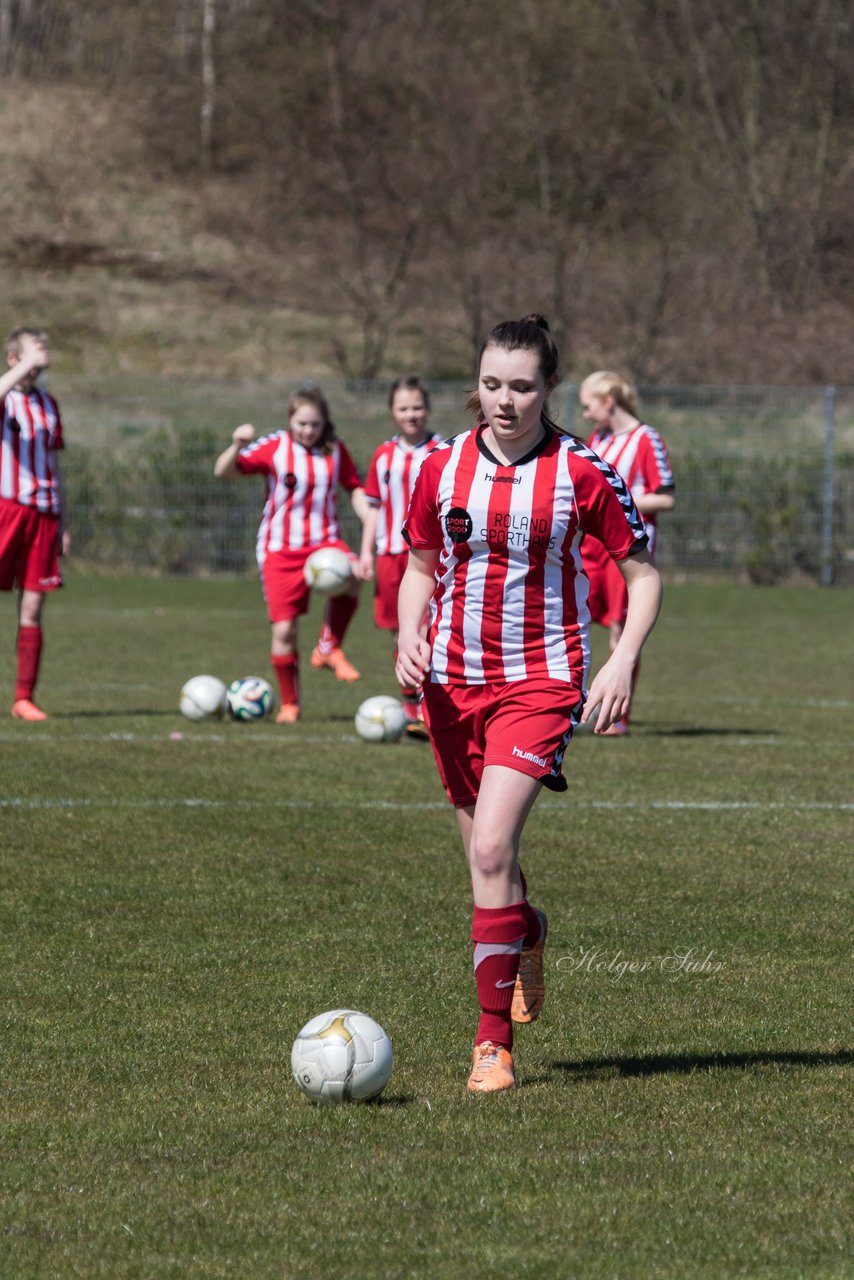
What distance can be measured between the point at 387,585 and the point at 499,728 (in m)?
6.95

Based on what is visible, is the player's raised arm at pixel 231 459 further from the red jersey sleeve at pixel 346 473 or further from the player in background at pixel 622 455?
the player in background at pixel 622 455

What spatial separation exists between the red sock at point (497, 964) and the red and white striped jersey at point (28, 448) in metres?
7.07

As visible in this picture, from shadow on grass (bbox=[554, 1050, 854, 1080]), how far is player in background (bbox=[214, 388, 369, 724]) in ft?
22.7

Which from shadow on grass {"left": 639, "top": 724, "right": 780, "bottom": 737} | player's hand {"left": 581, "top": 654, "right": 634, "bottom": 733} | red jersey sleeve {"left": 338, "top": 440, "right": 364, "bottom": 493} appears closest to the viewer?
player's hand {"left": 581, "top": 654, "right": 634, "bottom": 733}

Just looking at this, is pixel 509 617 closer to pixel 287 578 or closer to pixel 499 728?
pixel 499 728

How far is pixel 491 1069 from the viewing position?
4086mm

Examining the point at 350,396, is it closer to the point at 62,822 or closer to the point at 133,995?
the point at 62,822

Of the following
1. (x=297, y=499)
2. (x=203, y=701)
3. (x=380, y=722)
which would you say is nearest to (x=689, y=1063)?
(x=380, y=722)

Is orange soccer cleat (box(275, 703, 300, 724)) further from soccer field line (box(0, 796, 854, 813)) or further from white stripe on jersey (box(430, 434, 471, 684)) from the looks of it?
white stripe on jersey (box(430, 434, 471, 684))

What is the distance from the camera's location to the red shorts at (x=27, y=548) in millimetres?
10680

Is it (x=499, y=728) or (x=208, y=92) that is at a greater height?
(x=208, y=92)

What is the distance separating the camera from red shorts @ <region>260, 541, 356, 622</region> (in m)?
11.3

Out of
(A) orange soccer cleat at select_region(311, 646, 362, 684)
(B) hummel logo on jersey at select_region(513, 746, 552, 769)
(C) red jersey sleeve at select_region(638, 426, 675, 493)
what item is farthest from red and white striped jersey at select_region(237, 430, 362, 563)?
(B) hummel logo on jersey at select_region(513, 746, 552, 769)

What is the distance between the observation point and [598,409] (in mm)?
10180
